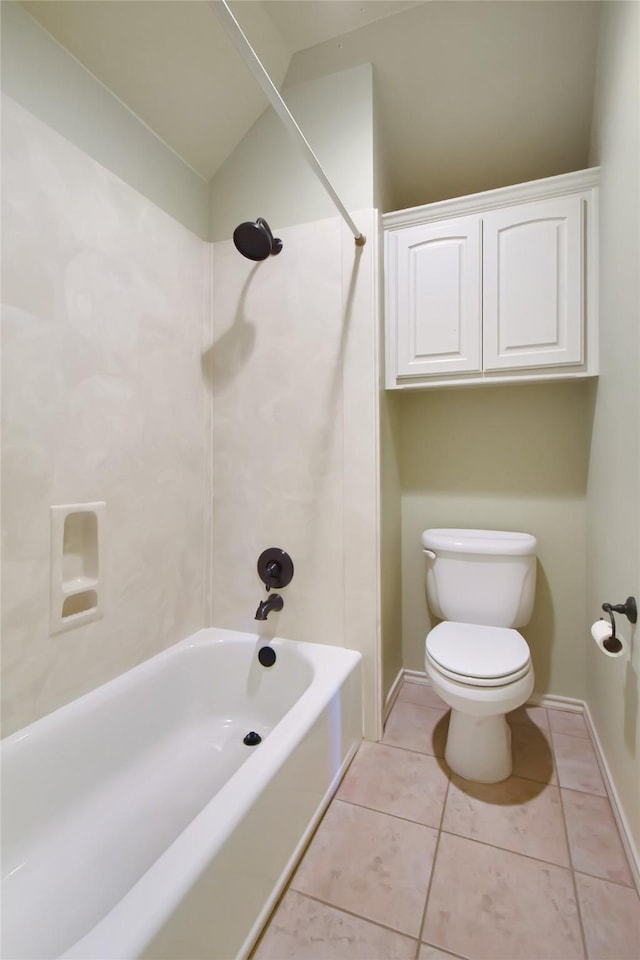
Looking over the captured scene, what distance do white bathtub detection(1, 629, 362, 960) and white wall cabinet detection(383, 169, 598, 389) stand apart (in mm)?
1241

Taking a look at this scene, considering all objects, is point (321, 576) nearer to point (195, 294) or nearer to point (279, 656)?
point (279, 656)

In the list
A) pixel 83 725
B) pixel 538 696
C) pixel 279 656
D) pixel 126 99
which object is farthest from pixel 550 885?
pixel 126 99

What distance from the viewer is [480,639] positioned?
5.02ft

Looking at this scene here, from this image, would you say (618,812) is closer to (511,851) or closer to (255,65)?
(511,851)

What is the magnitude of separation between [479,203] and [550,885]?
2.17 meters

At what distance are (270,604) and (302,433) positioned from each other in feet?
2.33

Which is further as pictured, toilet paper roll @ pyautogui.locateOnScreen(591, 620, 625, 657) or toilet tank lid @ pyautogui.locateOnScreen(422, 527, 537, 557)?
toilet tank lid @ pyautogui.locateOnScreen(422, 527, 537, 557)

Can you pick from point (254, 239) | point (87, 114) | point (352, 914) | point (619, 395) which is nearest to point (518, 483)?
point (619, 395)

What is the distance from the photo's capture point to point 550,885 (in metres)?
1.07

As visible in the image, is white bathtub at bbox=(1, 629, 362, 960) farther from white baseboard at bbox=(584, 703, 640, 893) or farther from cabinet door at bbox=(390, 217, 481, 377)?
cabinet door at bbox=(390, 217, 481, 377)

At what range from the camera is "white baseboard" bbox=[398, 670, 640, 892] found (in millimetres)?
1096

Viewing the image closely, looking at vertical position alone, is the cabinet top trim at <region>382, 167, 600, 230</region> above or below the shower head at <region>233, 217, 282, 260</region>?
above

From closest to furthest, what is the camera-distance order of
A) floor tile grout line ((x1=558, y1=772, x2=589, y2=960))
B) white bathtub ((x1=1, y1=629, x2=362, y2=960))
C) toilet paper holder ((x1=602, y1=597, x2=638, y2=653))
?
white bathtub ((x1=1, y1=629, x2=362, y2=960)) → floor tile grout line ((x1=558, y1=772, x2=589, y2=960)) → toilet paper holder ((x1=602, y1=597, x2=638, y2=653))

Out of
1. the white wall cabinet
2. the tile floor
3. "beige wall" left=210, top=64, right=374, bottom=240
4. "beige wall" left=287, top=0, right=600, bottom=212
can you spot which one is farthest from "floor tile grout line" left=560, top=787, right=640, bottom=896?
"beige wall" left=287, top=0, right=600, bottom=212
